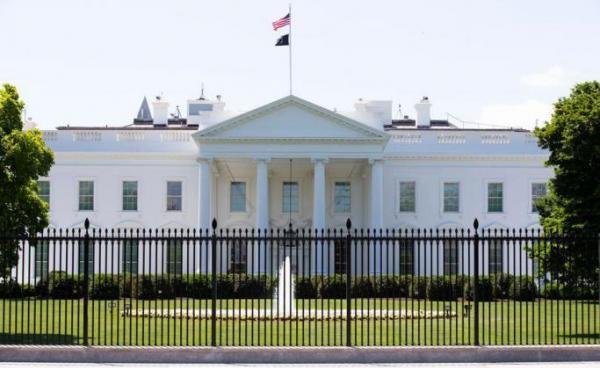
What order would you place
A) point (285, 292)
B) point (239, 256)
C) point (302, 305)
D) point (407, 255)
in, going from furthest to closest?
point (285, 292) → point (302, 305) → point (239, 256) → point (407, 255)

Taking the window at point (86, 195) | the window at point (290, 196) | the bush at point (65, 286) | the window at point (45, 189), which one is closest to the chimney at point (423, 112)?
the window at point (290, 196)

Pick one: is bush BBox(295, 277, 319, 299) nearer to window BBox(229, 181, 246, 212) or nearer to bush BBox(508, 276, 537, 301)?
bush BBox(508, 276, 537, 301)

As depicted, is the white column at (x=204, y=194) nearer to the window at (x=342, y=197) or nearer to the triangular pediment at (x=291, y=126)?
the triangular pediment at (x=291, y=126)

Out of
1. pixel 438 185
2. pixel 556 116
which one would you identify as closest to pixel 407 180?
pixel 438 185

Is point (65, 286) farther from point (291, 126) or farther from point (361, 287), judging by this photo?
point (291, 126)

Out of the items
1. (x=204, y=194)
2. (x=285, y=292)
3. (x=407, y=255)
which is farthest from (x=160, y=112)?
(x=407, y=255)

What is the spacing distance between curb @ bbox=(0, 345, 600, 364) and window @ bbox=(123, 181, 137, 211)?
3510 cm

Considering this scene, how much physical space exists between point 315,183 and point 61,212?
13.3m

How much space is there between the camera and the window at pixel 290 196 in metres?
53.1

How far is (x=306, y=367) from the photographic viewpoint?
53.8 ft

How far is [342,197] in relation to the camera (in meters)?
53.6

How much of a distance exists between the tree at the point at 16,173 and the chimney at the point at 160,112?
3863 centimetres

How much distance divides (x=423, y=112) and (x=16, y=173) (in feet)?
143

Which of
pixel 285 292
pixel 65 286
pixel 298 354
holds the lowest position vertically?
pixel 298 354
